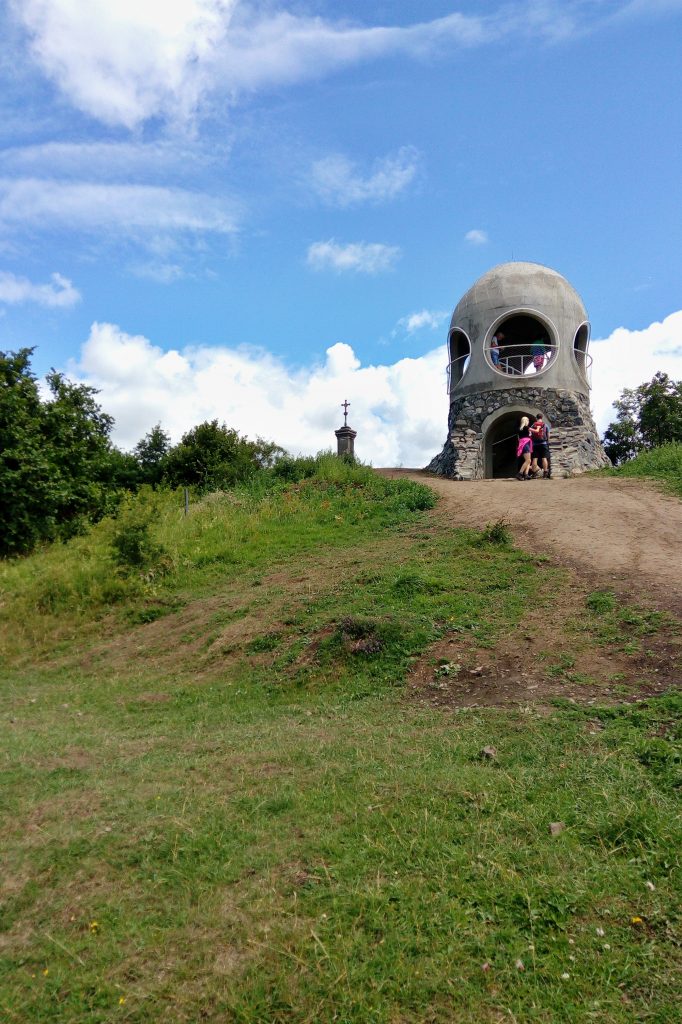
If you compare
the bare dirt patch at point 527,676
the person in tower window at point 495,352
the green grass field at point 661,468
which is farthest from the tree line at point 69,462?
the bare dirt patch at point 527,676

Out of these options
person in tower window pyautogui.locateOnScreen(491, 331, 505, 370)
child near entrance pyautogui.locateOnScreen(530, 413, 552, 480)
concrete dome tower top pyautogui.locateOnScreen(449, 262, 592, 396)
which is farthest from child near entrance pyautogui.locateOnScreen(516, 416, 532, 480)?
person in tower window pyautogui.locateOnScreen(491, 331, 505, 370)

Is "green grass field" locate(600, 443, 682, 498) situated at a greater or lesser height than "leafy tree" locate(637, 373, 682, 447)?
lesser

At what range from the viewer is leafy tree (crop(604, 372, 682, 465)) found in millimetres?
23016

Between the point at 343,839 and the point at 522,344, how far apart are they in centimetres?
1671

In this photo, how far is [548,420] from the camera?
17.8 metres

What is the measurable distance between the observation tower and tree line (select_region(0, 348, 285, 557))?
568 cm

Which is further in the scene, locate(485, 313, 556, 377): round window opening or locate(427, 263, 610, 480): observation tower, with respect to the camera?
locate(485, 313, 556, 377): round window opening

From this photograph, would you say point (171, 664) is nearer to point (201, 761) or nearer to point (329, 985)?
point (201, 761)

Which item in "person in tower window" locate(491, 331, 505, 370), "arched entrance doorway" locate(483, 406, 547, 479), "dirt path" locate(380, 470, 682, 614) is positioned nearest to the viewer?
"dirt path" locate(380, 470, 682, 614)

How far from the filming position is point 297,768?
490 centimetres

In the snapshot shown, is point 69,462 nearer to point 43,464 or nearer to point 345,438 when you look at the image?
point 43,464

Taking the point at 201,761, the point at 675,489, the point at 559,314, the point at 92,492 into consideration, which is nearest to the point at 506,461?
the point at 559,314

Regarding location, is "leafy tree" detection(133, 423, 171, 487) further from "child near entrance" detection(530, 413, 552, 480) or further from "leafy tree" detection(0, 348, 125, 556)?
"child near entrance" detection(530, 413, 552, 480)

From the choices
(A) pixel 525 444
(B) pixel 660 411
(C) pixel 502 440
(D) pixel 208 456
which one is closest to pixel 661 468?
(A) pixel 525 444
